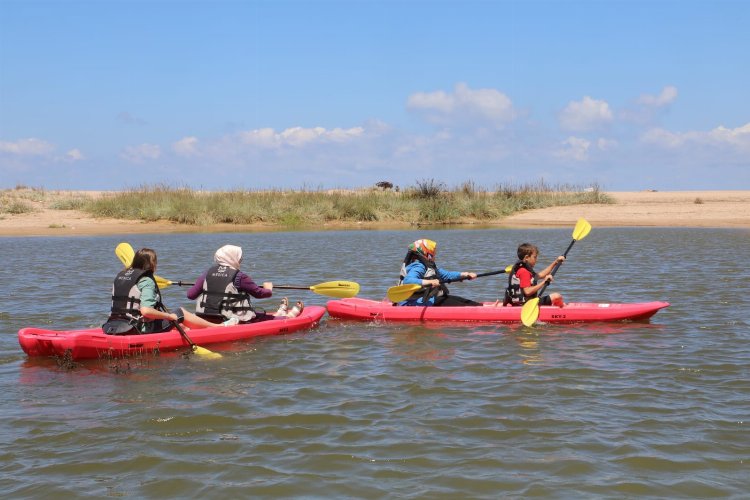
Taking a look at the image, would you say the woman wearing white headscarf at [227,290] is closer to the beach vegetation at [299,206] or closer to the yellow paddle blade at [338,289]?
the yellow paddle blade at [338,289]

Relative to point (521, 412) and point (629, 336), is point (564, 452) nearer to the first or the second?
point (521, 412)

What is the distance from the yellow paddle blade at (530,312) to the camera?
29.5 feet

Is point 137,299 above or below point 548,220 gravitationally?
below

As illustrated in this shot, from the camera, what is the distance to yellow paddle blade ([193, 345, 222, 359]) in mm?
7775

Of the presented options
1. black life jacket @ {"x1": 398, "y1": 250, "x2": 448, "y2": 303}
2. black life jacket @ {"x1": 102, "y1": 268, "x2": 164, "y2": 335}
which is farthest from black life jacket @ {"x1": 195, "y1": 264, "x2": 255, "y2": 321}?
black life jacket @ {"x1": 398, "y1": 250, "x2": 448, "y2": 303}

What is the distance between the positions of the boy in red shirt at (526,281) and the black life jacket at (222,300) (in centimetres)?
314

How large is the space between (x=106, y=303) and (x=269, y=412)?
20.2ft

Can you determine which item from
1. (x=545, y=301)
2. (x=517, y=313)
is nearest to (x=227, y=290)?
(x=517, y=313)

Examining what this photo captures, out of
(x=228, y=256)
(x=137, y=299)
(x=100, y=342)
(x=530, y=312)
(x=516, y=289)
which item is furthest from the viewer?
(x=516, y=289)

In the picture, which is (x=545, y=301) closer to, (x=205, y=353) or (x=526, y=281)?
(x=526, y=281)

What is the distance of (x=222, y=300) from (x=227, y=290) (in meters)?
0.13

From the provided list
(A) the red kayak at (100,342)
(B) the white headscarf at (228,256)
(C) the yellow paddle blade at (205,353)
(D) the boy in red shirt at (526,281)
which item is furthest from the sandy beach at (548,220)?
(C) the yellow paddle blade at (205,353)

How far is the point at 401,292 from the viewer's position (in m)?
9.71

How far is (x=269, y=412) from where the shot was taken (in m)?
5.89
